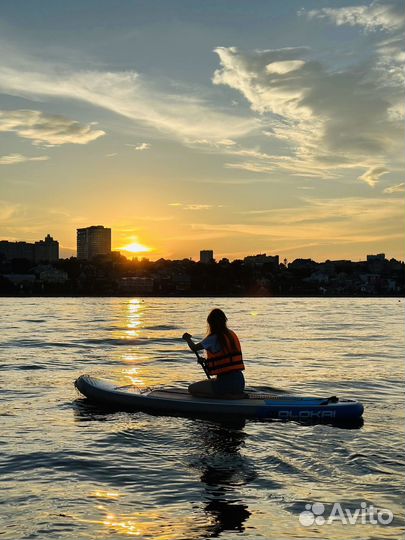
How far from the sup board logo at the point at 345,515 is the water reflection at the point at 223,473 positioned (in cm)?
73

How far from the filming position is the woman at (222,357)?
12680mm

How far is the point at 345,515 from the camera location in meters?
Result: 7.71

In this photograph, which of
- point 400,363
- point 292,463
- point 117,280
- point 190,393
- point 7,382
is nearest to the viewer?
point 292,463

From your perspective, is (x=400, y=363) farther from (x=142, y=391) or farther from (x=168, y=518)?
(x=168, y=518)

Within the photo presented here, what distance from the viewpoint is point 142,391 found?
14.5 m

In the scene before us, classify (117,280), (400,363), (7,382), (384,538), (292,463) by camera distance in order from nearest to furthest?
(384,538)
(292,463)
(7,382)
(400,363)
(117,280)

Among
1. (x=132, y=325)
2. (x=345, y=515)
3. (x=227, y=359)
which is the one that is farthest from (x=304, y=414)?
(x=132, y=325)

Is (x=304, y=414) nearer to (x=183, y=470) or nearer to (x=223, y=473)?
→ (x=223, y=473)

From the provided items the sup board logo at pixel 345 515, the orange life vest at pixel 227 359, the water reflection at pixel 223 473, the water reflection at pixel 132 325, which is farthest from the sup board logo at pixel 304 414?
the water reflection at pixel 132 325

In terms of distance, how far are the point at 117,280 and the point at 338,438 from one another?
18995 centimetres

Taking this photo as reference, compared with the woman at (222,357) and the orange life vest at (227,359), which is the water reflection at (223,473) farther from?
the orange life vest at (227,359)

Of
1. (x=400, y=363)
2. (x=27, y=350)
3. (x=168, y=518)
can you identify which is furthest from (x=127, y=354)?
(x=168, y=518)

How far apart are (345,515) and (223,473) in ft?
7.06

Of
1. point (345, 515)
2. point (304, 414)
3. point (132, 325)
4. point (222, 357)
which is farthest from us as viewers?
point (132, 325)
